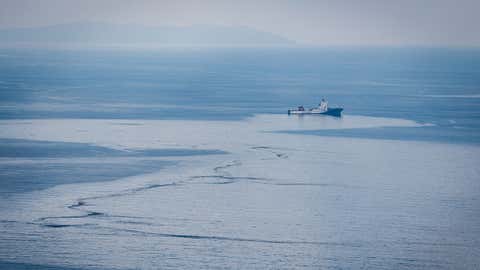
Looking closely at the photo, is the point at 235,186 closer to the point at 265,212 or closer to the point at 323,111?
the point at 265,212

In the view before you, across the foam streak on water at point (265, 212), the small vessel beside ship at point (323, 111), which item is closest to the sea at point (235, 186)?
the foam streak on water at point (265, 212)

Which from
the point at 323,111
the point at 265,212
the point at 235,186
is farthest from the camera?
the point at 323,111

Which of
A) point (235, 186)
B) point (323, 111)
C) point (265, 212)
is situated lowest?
point (265, 212)

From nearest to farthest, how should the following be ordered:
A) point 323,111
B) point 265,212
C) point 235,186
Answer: point 265,212, point 235,186, point 323,111

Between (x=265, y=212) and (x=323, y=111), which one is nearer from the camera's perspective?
(x=265, y=212)

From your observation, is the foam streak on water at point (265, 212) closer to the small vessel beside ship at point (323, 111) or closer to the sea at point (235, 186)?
the sea at point (235, 186)

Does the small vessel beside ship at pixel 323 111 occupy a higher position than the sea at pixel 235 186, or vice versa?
the small vessel beside ship at pixel 323 111

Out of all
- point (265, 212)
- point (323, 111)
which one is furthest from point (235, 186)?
point (323, 111)
